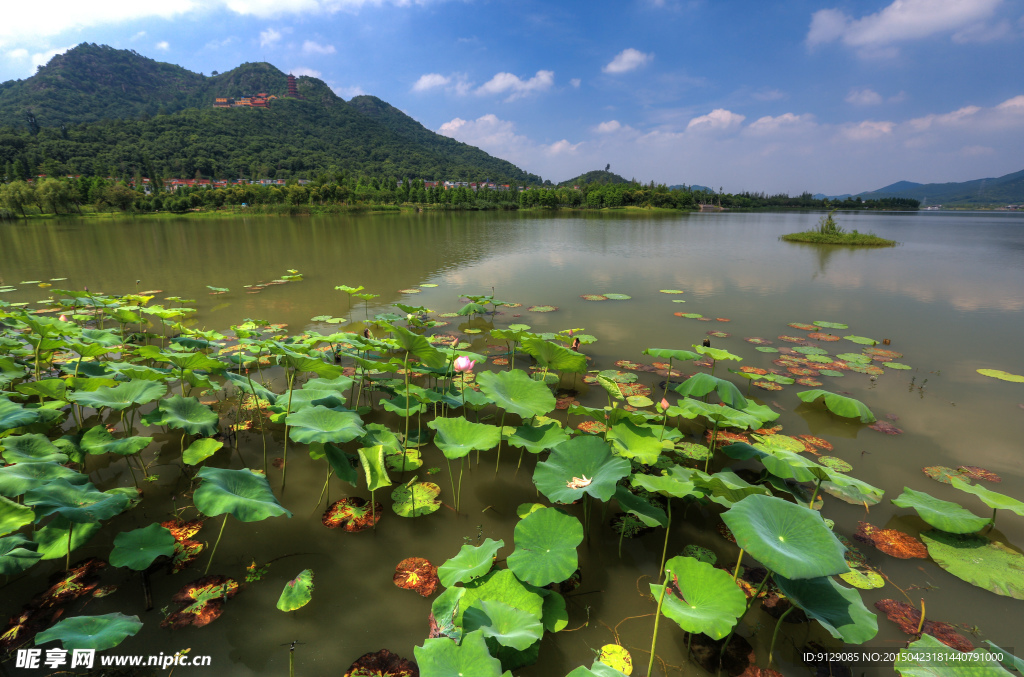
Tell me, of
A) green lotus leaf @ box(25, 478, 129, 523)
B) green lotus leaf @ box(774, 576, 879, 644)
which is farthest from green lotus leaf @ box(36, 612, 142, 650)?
green lotus leaf @ box(774, 576, 879, 644)

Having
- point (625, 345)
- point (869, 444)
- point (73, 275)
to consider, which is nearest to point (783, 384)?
point (869, 444)

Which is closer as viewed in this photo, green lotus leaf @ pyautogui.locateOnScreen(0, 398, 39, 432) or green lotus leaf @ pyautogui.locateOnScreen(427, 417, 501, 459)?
green lotus leaf @ pyautogui.locateOnScreen(0, 398, 39, 432)

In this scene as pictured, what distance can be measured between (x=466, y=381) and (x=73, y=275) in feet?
44.5

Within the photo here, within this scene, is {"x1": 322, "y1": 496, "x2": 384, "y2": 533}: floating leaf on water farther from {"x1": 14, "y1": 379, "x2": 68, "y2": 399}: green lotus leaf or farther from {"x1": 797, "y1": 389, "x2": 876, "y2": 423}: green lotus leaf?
{"x1": 797, "y1": 389, "x2": 876, "y2": 423}: green lotus leaf

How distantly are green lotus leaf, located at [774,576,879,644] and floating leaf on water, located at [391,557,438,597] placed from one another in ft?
6.13

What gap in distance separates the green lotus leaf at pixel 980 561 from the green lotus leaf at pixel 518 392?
2731 mm

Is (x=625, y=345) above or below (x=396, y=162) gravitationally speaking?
below

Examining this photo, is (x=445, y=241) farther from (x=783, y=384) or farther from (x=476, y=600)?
(x=476, y=600)

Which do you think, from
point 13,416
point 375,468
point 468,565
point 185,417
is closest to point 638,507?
point 468,565

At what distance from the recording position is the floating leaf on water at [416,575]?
2.35m

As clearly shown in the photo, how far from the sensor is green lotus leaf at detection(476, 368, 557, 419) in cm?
306

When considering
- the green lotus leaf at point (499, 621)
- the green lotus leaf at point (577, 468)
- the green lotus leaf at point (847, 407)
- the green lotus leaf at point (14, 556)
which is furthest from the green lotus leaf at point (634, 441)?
the green lotus leaf at point (14, 556)

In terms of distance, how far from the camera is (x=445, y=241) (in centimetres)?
2069

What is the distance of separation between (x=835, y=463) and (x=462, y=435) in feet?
11.1
